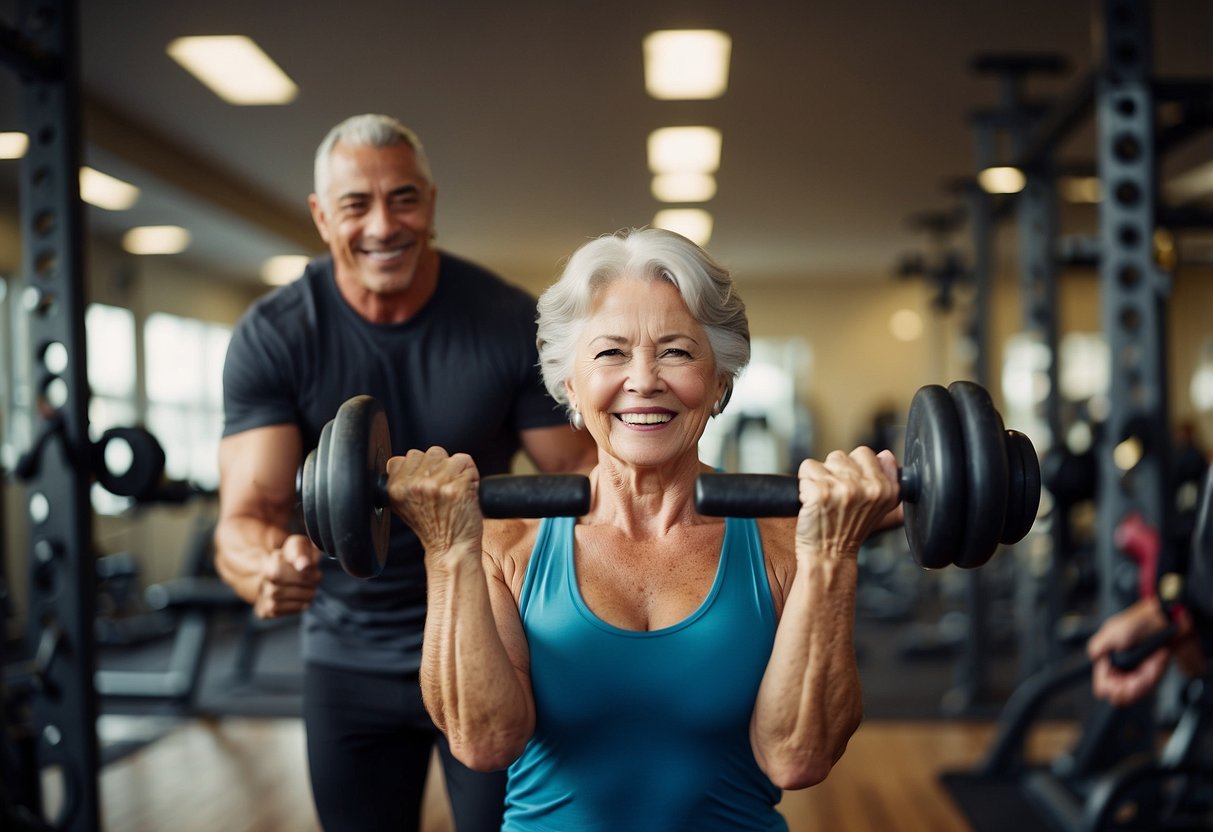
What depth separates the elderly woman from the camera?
3.66 ft

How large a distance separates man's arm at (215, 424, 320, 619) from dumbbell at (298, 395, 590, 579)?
455 millimetres

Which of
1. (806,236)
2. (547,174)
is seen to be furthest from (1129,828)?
(806,236)

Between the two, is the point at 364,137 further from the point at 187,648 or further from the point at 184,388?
the point at 184,388

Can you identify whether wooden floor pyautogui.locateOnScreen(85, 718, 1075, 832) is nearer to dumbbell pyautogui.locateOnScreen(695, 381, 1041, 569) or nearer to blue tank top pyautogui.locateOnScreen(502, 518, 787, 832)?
blue tank top pyautogui.locateOnScreen(502, 518, 787, 832)

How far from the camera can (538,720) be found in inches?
47.8

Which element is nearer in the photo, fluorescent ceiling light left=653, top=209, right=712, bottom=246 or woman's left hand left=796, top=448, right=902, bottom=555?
woman's left hand left=796, top=448, right=902, bottom=555

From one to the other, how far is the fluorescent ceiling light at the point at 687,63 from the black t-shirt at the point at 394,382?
300 cm

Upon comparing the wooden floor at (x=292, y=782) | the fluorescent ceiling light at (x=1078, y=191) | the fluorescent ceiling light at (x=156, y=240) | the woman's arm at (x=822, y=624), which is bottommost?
the wooden floor at (x=292, y=782)

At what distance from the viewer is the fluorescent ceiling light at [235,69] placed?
4312 millimetres

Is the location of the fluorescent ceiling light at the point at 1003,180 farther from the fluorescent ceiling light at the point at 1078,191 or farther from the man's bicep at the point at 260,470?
the fluorescent ceiling light at the point at 1078,191

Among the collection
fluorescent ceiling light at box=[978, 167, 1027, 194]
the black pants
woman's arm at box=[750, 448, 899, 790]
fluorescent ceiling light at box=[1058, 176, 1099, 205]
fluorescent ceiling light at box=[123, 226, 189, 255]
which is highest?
fluorescent ceiling light at box=[1058, 176, 1099, 205]

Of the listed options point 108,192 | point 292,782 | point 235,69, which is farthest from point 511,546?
point 108,192

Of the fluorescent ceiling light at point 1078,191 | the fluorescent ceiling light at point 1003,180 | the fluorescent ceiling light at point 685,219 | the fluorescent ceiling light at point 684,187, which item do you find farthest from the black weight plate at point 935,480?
the fluorescent ceiling light at point 1078,191

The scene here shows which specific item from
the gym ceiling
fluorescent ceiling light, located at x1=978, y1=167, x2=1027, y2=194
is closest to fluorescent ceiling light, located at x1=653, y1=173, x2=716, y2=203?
the gym ceiling
